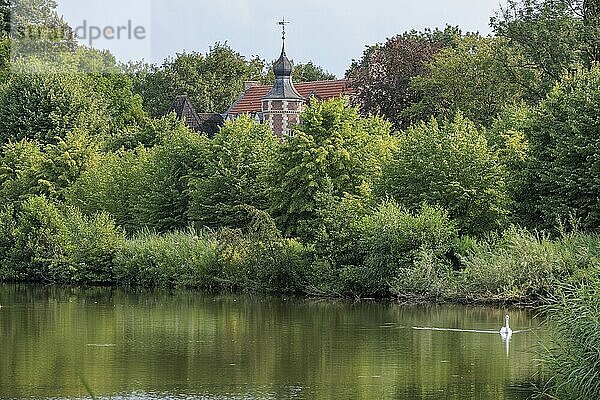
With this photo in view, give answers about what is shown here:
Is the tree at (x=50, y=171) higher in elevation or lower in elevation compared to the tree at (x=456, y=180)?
higher

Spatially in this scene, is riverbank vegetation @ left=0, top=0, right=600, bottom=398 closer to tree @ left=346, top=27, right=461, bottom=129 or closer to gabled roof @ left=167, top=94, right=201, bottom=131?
tree @ left=346, top=27, right=461, bottom=129

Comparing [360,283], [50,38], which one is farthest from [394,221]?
[50,38]

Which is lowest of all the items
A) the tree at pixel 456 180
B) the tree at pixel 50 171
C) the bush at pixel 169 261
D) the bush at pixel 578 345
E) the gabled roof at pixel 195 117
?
the bush at pixel 578 345

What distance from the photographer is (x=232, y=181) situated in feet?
133

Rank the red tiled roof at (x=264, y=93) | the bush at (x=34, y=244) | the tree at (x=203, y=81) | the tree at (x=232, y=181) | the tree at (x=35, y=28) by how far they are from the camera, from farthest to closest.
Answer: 1. the tree at (x=203, y=81)
2. the red tiled roof at (x=264, y=93)
3. the tree at (x=35, y=28)
4. the tree at (x=232, y=181)
5. the bush at (x=34, y=244)

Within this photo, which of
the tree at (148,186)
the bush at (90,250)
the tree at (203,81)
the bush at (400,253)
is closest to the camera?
the bush at (400,253)

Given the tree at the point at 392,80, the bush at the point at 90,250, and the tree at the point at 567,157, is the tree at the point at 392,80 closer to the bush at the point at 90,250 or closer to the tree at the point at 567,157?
the bush at the point at 90,250

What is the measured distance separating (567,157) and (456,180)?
3650mm

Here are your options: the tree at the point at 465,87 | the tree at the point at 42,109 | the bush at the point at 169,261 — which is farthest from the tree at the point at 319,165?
the tree at the point at 42,109

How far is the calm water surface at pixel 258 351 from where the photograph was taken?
17.9 metres

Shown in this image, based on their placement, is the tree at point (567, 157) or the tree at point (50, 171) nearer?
the tree at point (567, 157)

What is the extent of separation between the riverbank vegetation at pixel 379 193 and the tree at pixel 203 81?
81.7ft

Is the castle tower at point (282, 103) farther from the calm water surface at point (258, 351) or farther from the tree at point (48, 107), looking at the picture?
the calm water surface at point (258, 351)

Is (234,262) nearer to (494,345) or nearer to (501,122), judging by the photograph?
(501,122)
